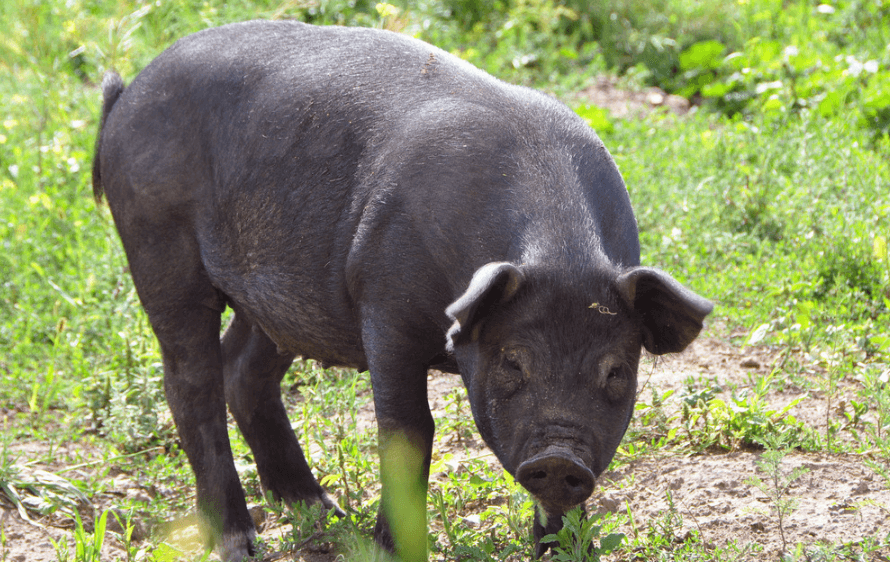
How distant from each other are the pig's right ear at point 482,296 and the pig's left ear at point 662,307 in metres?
0.30

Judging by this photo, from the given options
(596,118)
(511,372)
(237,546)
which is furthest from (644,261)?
(511,372)

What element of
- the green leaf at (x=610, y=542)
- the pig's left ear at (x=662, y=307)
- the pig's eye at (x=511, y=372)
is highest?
the pig's left ear at (x=662, y=307)

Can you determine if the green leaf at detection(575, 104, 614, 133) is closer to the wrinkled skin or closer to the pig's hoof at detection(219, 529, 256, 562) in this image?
the wrinkled skin

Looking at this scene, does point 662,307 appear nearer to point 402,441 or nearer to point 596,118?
point 402,441

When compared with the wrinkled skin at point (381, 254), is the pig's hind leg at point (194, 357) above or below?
below

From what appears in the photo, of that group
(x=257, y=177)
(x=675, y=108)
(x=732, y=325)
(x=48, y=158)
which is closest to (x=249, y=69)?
(x=257, y=177)

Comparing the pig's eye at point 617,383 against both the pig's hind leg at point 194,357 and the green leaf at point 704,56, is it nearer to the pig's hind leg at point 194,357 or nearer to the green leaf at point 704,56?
the pig's hind leg at point 194,357

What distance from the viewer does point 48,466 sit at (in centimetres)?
454

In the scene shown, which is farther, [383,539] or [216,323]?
[216,323]

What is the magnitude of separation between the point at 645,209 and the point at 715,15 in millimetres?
3532

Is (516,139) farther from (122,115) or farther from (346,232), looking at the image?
(122,115)

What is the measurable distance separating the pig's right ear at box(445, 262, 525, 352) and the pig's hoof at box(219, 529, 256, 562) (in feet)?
5.11

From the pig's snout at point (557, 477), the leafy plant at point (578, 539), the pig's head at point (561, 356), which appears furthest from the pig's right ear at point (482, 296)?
the leafy plant at point (578, 539)

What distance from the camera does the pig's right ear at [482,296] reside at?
2506 millimetres
